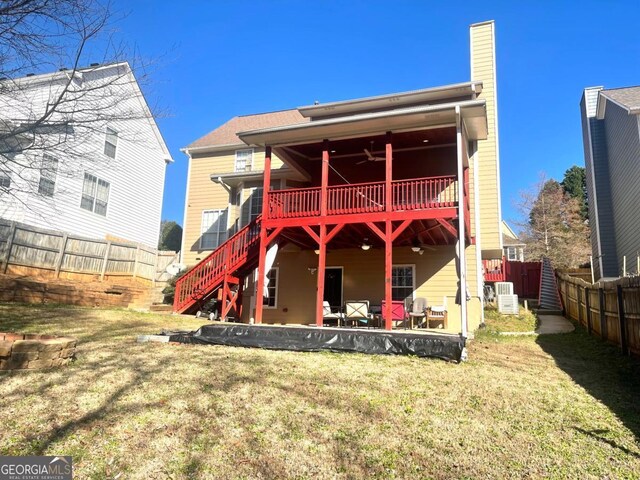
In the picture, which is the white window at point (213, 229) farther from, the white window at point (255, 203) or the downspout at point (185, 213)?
the white window at point (255, 203)

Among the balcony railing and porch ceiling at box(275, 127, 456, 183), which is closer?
the balcony railing

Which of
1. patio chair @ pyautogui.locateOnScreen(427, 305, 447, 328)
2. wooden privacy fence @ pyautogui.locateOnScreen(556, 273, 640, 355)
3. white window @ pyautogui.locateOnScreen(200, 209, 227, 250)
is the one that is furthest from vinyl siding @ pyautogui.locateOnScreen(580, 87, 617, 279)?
white window @ pyautogui.locateOnScreen(200, 209, 227, 250)

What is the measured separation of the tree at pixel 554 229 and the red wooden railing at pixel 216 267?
22.8 metres

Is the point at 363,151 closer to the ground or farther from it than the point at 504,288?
farther from it

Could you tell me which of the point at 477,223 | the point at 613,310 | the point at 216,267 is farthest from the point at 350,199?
the point at 613,310

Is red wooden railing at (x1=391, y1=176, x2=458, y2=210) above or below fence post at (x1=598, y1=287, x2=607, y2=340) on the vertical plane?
→ above

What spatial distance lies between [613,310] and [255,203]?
11.9 meters

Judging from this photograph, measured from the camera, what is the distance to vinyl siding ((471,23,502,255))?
534 inches

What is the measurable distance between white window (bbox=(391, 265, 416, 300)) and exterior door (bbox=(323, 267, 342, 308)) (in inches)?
72.9

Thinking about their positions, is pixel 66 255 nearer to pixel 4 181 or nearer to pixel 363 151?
pixel 4 181

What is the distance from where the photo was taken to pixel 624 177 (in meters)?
16.5

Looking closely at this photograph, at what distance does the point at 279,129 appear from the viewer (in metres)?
12.1

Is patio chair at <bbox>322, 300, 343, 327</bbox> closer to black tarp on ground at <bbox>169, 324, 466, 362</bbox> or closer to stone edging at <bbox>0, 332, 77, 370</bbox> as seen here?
black tarp on ground at <bbox>169, 324, 466, 362</bbox>

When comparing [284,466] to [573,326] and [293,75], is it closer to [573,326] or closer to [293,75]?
[573,326]
